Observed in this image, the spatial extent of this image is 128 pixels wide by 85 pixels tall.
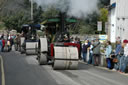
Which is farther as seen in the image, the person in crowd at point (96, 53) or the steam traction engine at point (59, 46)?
the person in crowd at point (96, 53)

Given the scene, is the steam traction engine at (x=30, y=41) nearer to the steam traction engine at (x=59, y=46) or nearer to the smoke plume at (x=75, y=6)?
the steam traction engine at (x=59, y=46)

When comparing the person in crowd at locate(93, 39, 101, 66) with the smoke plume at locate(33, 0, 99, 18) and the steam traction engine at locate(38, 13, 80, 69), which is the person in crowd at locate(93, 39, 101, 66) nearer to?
the smoke plume at locate(33, 0, 99, 18)

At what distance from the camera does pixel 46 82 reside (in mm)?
11047

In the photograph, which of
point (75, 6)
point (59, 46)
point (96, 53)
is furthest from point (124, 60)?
point (75, 6)

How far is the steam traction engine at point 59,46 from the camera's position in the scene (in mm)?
14438

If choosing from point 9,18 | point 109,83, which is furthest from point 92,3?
point 9,18

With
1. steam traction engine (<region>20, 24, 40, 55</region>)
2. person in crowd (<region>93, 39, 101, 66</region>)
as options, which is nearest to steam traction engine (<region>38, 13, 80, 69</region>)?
person in crowd (<region>93, 39, 101, 66</region>)

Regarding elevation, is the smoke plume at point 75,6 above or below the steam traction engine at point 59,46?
above

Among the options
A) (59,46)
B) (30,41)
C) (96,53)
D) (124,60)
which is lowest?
(124,60)

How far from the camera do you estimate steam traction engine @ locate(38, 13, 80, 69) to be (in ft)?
47.4

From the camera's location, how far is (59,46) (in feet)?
50.6

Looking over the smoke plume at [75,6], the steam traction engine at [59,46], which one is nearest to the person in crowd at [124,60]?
the steam traction engine at [59,46]

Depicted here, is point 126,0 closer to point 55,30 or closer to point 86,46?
point 86,46

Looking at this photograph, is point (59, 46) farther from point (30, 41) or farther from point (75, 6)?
point (30, 41)
